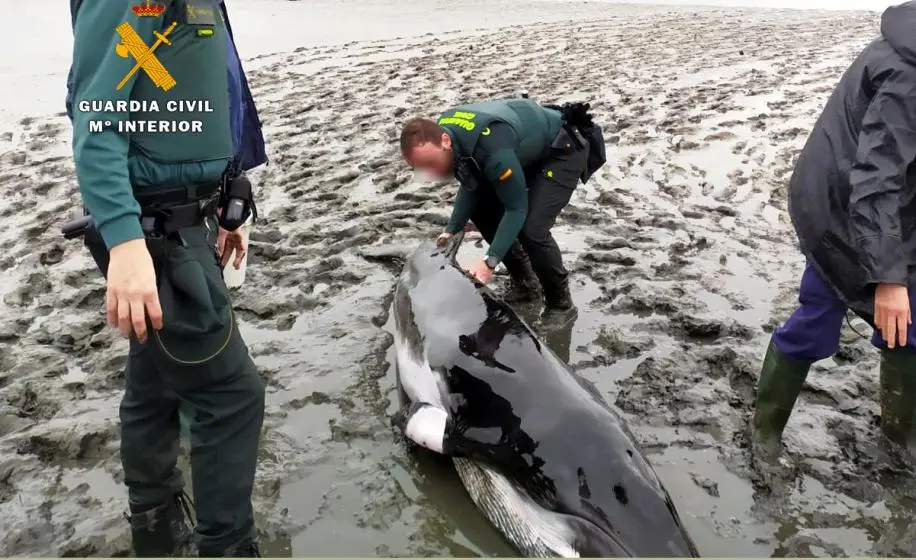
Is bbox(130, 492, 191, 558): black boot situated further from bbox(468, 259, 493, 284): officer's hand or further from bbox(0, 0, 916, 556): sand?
bbox(468, 259, 493, 284): officer's hand

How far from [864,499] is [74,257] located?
609 cm

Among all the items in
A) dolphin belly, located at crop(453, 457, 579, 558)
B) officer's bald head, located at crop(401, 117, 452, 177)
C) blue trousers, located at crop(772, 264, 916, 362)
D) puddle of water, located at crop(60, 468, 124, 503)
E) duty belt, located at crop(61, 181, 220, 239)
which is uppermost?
duty belt, located at crop(61, 181, 220, 239)

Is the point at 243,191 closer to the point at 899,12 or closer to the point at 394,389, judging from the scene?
the point at 394,389

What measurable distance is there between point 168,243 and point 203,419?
0.73 meters

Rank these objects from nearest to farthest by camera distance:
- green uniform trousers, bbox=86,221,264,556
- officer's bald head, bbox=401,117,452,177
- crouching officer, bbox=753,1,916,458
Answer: green uniform trousers, bbox=86,221,264,556
crouching officer, bbox=753,1,916,458
officer's bald head, bbox=401,117,452,177

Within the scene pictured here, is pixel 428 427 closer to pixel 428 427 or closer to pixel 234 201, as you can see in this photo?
pixel 428 427

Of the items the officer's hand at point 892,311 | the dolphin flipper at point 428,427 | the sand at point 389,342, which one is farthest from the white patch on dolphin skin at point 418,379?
the officer's hand at point 892,311

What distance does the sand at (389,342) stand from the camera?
12.2 feet

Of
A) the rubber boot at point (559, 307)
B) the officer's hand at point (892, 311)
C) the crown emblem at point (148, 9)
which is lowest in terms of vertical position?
the rubber boot at point (559, 307)

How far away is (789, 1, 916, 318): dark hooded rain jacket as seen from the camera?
3238 mm

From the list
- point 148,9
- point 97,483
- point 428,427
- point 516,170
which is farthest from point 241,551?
point 516,170

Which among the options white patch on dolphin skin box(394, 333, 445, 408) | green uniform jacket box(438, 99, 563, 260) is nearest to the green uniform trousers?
white patch on dolphin skin box(394, 333, 445, 408)

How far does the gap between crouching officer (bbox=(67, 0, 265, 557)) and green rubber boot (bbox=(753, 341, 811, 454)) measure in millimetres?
2665

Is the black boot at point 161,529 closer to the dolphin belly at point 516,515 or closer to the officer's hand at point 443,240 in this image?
the dolphin belly at point 516,515
